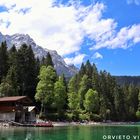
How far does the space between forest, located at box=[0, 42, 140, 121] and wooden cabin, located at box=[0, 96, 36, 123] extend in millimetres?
6239

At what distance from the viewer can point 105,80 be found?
143 metres

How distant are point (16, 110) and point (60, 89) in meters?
18.1

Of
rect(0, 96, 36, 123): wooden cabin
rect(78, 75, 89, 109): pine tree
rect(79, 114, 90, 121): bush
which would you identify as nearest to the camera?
rect(0, 96, 36, 123): wooden cabin

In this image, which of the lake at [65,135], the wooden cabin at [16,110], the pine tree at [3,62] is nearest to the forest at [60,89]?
the pine tree at [3,62]

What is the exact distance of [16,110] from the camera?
300 ft

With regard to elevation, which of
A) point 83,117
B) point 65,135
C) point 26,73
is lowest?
point 65,135

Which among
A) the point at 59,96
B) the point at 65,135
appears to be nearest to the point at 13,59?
the point at 59,96

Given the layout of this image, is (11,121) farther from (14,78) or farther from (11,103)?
(14,78)

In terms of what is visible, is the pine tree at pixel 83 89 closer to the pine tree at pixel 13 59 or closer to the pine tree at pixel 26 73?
the pine tree at pixel 26 73

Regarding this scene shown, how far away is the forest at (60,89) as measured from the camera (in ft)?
337

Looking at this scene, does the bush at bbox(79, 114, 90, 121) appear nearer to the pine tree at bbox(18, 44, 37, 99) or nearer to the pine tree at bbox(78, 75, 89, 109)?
the pine tree at bbox(78, 75, 89, 109)

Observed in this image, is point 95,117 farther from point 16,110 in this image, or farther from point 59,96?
point 16,110

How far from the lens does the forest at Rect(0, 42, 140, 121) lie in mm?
102688

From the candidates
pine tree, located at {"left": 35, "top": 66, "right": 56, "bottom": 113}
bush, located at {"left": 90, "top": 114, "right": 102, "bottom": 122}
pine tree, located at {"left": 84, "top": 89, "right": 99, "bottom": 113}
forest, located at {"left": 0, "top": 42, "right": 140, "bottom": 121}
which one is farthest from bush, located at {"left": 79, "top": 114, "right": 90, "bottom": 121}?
pine tree, located at {"left": 35, "top": 66, "right": 56, "bottom": 113}
